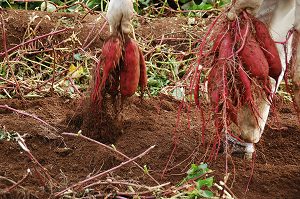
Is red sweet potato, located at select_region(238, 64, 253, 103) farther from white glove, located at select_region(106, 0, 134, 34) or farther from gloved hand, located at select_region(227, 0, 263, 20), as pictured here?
white glove, located at select_region(106, 0, 134, 34)

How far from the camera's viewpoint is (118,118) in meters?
3.29

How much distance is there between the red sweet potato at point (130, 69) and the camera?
308cm

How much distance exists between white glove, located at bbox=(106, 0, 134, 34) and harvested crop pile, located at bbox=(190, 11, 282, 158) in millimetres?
343

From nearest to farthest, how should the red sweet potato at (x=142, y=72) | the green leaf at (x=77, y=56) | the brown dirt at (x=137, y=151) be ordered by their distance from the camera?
the brown dirt at (x=137, y=151) → the red sweet potato at (x=142, y=72) → the green leaf at (x=77, y=56)

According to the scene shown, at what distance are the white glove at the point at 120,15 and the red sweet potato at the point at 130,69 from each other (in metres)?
0.06

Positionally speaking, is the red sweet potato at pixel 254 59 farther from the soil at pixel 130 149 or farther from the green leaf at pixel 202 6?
the green leaf at pixel 202 6

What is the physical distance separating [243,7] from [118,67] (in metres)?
0.57

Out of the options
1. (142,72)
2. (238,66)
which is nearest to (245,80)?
(238,66)

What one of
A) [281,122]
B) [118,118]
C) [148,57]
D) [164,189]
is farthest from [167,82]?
[164,189]

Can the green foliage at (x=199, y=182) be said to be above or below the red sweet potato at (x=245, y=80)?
below

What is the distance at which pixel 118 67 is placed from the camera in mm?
3088

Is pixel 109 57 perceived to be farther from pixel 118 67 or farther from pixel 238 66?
pixel 238 66

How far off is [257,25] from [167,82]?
5.34 feet

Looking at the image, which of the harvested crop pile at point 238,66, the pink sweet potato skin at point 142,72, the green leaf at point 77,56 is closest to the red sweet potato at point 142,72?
the pink sweet potato skin at point 142,72
